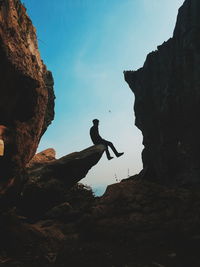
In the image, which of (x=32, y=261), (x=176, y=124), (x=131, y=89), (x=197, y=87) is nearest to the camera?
(x=32, y=261)

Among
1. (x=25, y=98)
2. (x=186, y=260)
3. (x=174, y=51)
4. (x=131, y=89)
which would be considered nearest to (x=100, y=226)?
(x=186, y=260)

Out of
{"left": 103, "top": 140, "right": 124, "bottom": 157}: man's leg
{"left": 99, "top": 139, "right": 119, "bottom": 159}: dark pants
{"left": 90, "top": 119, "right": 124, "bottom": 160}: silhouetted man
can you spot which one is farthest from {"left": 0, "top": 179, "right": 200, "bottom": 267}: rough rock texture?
{"left": 90, "top": 119, "right": 124, "bottom": 160}: silhouetted man

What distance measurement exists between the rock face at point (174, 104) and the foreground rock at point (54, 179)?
5.98 m

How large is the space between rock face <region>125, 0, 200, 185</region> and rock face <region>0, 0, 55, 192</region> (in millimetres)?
12142

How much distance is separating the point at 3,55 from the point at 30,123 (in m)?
3.22

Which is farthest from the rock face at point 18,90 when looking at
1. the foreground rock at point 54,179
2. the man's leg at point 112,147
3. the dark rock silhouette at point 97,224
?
the man's leg at point 112,147

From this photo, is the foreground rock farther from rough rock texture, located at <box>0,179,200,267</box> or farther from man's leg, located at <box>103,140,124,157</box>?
rough rock texture, located at <box>0,179,200,267</box>

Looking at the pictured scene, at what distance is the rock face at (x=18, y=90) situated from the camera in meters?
7.88

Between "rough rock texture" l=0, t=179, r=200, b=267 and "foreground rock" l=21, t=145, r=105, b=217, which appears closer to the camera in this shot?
"rough rock texture" l=0, t=179, r=200, b=267

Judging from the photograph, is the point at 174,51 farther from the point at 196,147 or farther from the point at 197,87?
the point at 196,147

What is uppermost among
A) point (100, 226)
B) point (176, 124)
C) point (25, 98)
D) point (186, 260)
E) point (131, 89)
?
point (131, 89)

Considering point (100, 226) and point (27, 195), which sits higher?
point (27, 195)

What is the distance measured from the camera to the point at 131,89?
34594 millimetres

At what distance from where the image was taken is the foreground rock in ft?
46.7
